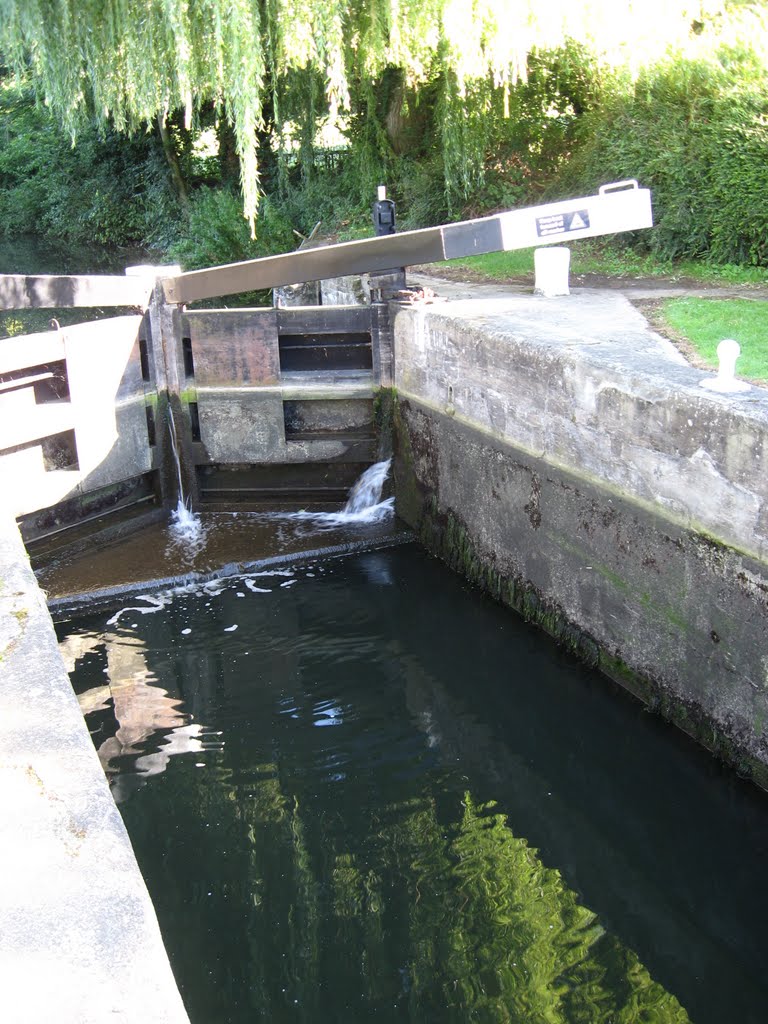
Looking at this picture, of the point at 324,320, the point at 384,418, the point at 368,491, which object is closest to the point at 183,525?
the point at 368,491

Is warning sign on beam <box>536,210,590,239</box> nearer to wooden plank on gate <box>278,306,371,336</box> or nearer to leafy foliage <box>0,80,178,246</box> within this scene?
wooden plank on gate <box>278,306,371,336</box>

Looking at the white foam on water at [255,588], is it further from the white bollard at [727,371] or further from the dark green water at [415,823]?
the white bollard at [727,371]

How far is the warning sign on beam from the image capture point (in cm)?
679

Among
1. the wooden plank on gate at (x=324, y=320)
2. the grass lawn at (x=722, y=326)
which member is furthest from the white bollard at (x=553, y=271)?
the wooden plank on gate at (x=324, y=320)

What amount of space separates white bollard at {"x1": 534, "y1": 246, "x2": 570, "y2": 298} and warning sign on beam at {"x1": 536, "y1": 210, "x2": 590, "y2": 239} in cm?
185

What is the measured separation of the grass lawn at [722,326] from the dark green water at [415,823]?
2080 mm

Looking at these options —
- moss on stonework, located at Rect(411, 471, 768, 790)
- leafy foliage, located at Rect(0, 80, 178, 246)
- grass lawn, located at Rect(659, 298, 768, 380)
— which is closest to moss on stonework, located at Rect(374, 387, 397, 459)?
moss on stonework, located at Rect(411, 471, 768, 790)

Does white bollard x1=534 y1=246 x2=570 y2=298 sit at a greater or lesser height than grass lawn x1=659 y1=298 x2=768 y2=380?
greater

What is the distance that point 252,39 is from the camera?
27.8 feet

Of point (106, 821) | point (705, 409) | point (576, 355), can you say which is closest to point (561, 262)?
point (576, 355)

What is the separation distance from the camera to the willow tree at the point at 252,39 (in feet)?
28.3

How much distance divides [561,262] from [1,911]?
7.48m

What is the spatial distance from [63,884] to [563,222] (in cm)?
560

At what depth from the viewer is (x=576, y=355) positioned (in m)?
5.96
